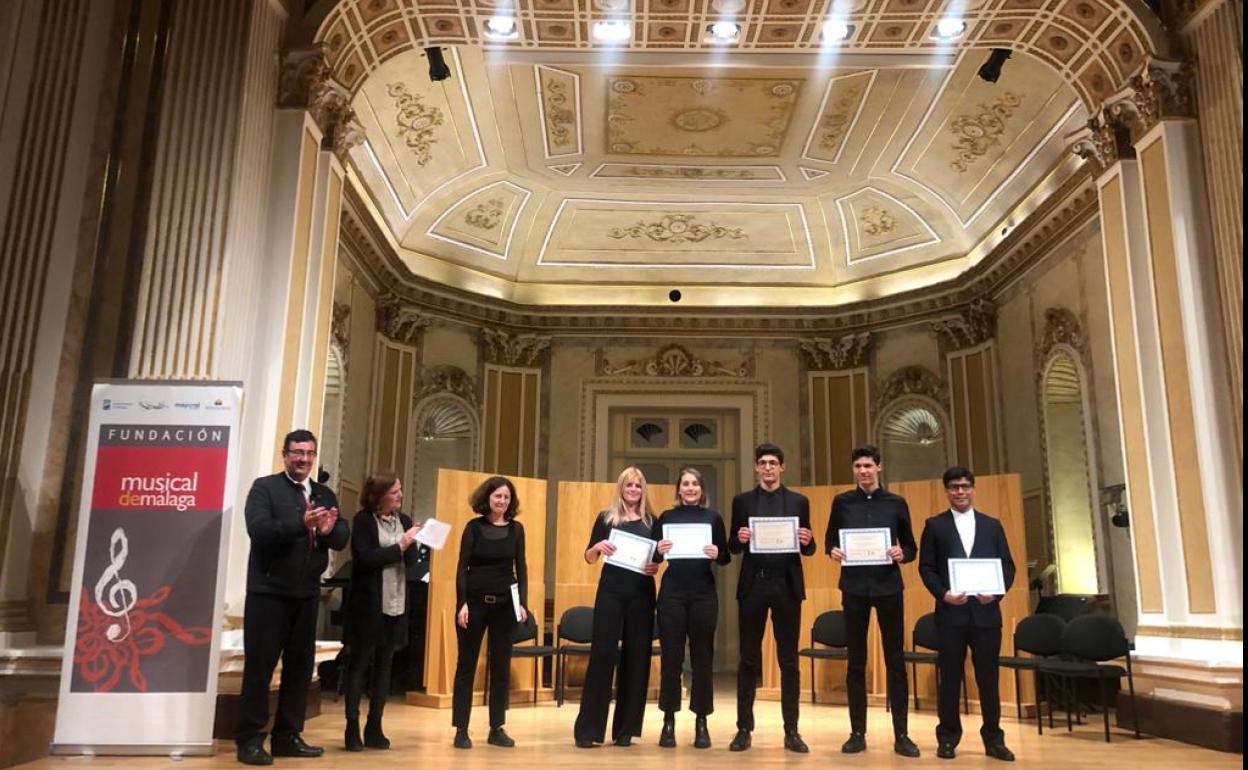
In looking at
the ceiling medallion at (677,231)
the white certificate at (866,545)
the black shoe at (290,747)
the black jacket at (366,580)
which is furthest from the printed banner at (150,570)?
the ceiling medallion at (677,231)

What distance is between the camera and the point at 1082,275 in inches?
359

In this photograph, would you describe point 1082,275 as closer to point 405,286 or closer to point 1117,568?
point 1117,568

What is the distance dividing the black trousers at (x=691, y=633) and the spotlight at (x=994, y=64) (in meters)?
5.77

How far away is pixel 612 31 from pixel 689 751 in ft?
15.5

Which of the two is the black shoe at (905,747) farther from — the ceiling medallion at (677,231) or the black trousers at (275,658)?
the ceiling medallion at (677,231)

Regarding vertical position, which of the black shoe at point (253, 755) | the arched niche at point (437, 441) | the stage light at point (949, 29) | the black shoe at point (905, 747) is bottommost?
the black shoe at point (905, 747)

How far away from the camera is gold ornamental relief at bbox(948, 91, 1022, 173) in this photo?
9.34m

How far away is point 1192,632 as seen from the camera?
Answer: 5.56 m

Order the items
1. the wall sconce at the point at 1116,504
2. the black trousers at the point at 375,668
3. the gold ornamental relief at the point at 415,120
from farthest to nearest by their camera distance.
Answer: the gold ornamental relief at the point at 415,120 → the wall sconce at the point at 1116,504 → the black trousers at the point at 375,668

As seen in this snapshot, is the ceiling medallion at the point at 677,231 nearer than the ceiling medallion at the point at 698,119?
No

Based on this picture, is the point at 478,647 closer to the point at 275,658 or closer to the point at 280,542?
the point at 275,658

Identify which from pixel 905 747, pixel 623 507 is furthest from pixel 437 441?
pixel 905 747

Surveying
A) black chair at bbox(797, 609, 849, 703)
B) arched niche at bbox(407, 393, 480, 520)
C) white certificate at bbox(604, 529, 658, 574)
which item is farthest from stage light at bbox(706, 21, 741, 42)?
arched niche at bbox(407, 393, 480, 520)

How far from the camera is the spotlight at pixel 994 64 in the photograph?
8312mm
